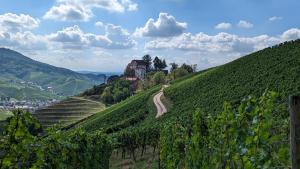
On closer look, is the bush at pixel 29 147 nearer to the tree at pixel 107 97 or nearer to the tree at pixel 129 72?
the tree at pixel 107 97

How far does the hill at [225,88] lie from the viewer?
5038cm

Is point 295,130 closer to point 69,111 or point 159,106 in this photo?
point 159,106

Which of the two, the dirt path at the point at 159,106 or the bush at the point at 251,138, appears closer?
the bush at the point at 251,138

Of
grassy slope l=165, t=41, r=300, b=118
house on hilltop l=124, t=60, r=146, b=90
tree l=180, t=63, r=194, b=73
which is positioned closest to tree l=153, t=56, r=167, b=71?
house on hilltop l=124, t=60, r=146, b=90

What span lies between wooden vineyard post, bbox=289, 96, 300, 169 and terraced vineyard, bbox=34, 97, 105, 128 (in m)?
103

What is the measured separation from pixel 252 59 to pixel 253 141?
67.1m

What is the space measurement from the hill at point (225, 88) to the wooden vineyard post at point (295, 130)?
125 ft

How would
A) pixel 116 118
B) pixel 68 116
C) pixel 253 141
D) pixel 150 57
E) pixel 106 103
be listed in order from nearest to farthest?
pixel 253 141 < pixel 116 118 < pixel 68 116 < pixel 106 103 < pixel 150 57

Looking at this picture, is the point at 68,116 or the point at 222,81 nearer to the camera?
the point at 222,81

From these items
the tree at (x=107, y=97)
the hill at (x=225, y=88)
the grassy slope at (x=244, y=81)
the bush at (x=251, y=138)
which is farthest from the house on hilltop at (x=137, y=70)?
the bush at (x=251, y=138)

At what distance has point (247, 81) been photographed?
58188 millimetres

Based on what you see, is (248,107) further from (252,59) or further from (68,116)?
(68,116)

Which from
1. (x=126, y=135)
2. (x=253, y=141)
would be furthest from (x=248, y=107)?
(x=126, y=135)

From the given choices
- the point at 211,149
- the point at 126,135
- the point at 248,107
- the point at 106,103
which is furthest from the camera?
the point at 106,103
